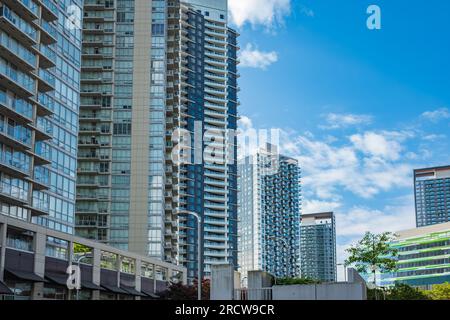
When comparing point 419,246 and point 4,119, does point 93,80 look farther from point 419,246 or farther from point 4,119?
point 419,246

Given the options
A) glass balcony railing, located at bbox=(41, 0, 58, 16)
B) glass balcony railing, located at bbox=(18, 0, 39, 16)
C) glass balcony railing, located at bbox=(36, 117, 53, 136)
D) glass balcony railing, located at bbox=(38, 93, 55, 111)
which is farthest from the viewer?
glass balcony railing, located at bbox=(41, 0, 58, 16)

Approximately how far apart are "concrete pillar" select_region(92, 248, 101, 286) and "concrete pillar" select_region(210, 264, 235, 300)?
5282cm

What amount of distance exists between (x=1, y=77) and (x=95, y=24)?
179ft

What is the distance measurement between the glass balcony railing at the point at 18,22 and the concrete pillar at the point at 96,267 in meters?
24.2

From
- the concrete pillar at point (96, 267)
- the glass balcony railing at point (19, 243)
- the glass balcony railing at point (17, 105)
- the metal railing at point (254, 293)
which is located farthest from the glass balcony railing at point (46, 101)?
the metal railing at point (254, 293)

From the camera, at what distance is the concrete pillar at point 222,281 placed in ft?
86.2

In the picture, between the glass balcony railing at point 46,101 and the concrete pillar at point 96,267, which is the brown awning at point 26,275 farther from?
the glass balcony railing at point 46,101

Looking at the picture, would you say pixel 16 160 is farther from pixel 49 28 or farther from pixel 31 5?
pixel 49 28

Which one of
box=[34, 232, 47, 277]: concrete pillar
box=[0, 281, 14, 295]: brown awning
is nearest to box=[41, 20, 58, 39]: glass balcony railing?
box=[34, 232, 47, 277]: concrete pillar

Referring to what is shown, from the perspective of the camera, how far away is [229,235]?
191750 millimetres

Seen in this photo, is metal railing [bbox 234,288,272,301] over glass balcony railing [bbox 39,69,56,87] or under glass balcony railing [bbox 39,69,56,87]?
under

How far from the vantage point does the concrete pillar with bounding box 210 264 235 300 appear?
26.3 metres

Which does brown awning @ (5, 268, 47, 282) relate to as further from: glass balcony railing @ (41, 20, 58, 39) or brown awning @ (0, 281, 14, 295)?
glass balcony railing @ (41, 20, 58, 39)

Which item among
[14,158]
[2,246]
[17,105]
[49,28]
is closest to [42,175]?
[14,158]
